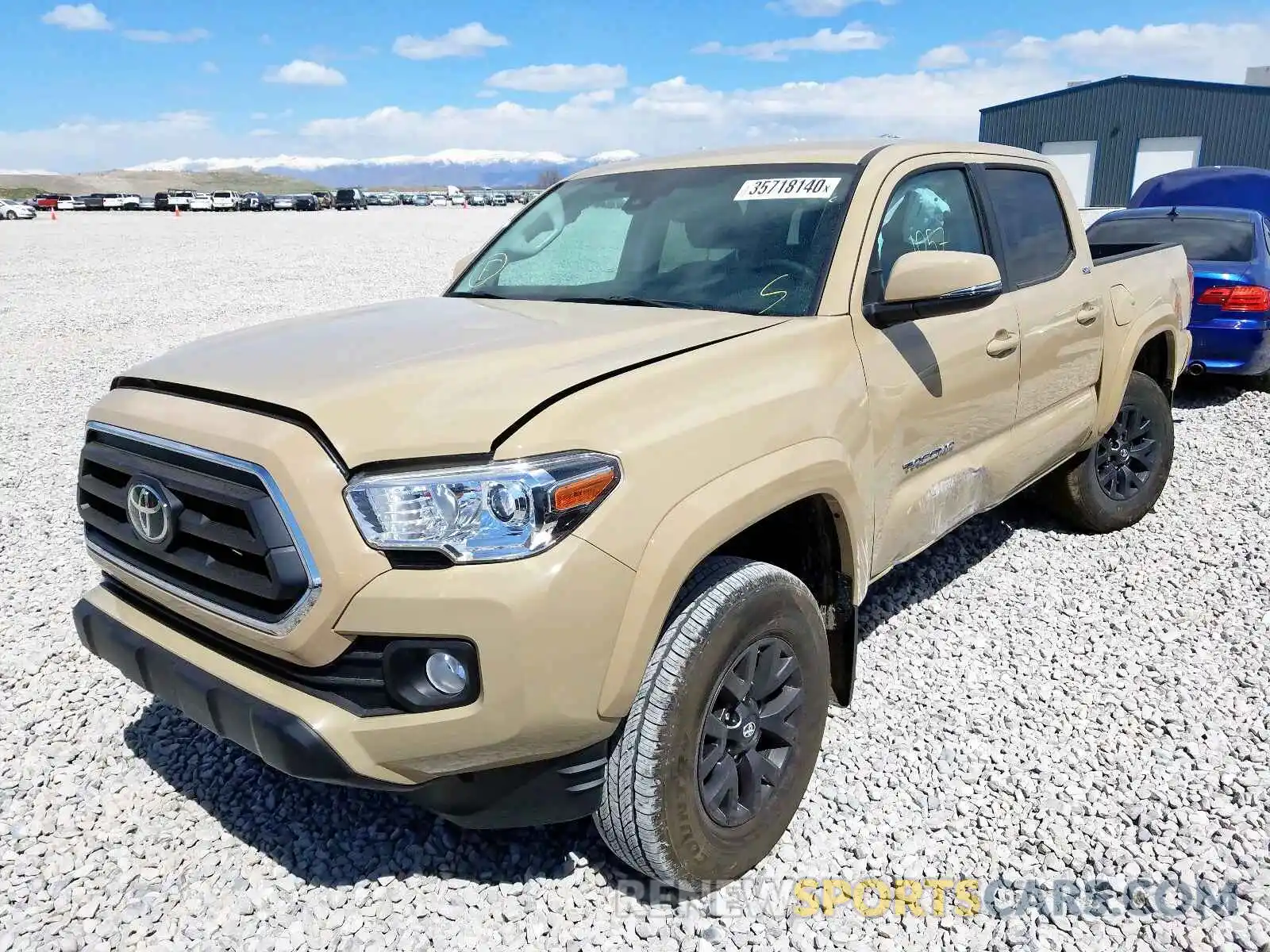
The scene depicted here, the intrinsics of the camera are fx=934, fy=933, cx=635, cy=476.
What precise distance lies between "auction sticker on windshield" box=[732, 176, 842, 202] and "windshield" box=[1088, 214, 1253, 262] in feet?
17.9

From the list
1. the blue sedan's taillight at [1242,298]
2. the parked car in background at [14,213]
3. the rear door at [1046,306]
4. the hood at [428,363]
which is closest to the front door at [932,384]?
the rear door at [1046,306]

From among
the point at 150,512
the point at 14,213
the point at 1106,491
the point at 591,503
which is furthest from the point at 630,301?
the point at 14,213

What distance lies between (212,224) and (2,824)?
1573 inches

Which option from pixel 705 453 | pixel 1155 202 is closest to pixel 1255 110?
pixel 1155 202

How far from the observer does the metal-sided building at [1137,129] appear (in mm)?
37031

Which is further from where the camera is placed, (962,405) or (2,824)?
(962,405)

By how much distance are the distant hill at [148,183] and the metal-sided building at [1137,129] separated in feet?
281

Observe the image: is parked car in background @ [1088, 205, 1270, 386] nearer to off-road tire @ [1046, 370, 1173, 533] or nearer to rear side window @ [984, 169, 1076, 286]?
off-road tire @ [1046, 370, 1173, 533]

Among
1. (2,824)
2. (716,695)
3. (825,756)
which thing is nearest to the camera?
(716,695)

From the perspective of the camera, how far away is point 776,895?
8.23 ft

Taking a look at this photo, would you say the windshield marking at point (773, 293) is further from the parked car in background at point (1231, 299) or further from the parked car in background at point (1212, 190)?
the parked car in background at point (1212, 190)

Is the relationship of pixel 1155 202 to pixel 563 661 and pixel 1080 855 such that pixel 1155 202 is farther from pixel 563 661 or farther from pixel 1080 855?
pixel 563 661

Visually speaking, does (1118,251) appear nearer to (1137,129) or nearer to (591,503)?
(591,503)

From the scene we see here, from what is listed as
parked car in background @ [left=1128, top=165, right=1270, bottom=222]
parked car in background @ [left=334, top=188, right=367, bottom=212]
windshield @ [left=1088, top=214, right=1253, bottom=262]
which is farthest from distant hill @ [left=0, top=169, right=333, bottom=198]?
windshield @ [left=1088, top=214, right=1253, bottom=262]
